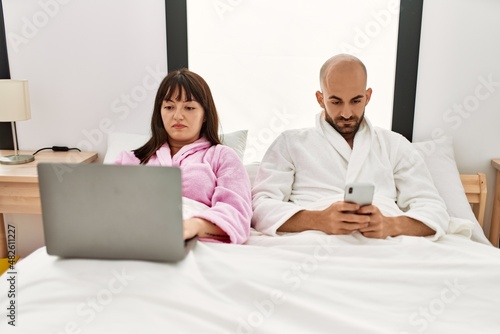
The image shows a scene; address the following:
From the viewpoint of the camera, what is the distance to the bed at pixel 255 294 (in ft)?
3.00

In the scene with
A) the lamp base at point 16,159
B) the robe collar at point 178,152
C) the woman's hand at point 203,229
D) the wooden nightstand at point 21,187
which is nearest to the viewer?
the woman's hand at point 203,229

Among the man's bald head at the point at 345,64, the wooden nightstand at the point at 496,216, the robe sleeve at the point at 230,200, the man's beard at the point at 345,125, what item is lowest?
the wooden nightstand at the point at 496,216

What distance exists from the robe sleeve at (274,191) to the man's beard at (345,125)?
0.20 meters

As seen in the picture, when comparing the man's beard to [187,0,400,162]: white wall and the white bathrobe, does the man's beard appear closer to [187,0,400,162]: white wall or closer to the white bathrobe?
the white bathrobe

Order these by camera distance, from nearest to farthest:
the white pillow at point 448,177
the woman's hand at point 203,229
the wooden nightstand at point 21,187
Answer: the woman's hand at point 203,229 < the white pillow at point 448,177 < the wooden nightstand at point 21,187

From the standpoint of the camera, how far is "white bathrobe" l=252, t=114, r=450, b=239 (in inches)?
62.2

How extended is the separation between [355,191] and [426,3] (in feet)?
3.91

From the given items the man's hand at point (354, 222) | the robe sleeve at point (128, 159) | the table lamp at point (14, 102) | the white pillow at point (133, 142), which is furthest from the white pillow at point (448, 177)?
the table lamp at point (14, 102)

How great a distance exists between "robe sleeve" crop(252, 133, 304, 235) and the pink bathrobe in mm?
77

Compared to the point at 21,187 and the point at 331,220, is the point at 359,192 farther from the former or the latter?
the point at 21,187

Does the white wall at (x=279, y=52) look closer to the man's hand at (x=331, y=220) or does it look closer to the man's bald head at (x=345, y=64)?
the man's bald head at (x=345, y=64)

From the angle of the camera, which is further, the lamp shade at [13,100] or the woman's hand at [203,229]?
the lamp shade at [13,100]

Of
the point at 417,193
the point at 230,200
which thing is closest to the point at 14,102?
the point at 230,200

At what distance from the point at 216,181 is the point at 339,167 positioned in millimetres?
458
